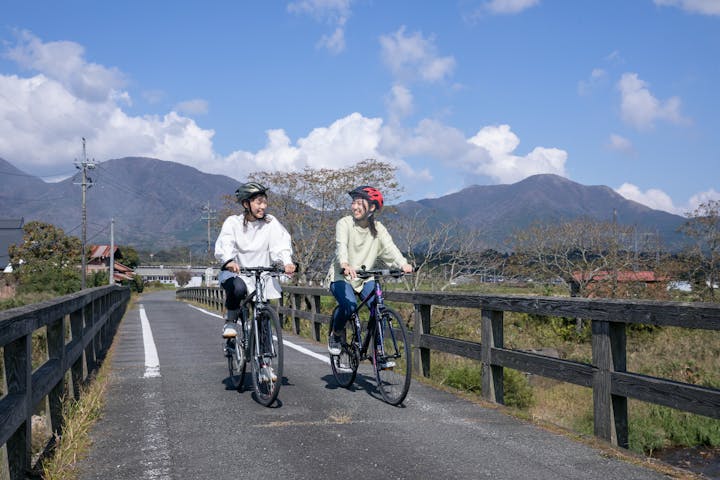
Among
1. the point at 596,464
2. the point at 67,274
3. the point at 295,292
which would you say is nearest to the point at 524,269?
the point at 295,292

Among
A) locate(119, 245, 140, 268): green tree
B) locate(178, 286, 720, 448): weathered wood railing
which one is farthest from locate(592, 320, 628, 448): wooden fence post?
locate(119, 245, 140, 268): green tree

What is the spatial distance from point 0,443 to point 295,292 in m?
10.4

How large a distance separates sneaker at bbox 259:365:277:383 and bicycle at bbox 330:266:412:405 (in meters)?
1.02

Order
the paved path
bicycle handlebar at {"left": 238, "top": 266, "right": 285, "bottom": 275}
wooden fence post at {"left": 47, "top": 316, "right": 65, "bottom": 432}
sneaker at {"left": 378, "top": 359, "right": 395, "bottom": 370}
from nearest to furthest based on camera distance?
the paved path, wooden fence post at {"left": 47, "top": 316, "right": 65, "bottom": 432}, bicycle handlebar at {"left": 238, "top": 266, "right": 285, "bottom": 275}, sneaker at {"left": 378, "top": 359, "right": 395, "bottom": 370}

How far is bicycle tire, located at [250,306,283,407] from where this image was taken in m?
6.07

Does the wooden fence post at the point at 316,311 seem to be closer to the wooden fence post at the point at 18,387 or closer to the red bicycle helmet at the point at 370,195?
the red bicycle helmet at the point at 370,195

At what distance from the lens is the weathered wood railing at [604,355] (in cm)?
445

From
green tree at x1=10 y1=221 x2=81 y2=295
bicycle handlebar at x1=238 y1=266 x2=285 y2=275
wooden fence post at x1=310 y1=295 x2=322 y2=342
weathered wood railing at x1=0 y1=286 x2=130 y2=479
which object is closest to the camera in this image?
weathered wood railing at x1=0 y1=286 x2=130 y2=479

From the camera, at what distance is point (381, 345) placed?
6.59 metres

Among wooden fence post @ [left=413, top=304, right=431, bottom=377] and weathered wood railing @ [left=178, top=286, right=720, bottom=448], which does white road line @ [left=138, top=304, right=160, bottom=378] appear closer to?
wooden fence post @ [left=413, top=304, right=431, bottom=377]

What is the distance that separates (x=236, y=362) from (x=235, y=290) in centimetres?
95

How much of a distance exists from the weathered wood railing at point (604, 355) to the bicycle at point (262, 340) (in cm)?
204

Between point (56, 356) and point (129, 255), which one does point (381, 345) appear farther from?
point (129, 255)

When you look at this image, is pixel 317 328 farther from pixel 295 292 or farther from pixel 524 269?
pixel 524 269
